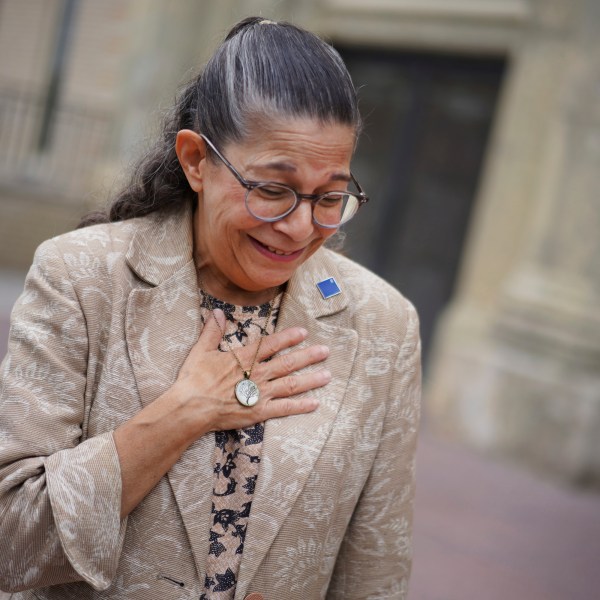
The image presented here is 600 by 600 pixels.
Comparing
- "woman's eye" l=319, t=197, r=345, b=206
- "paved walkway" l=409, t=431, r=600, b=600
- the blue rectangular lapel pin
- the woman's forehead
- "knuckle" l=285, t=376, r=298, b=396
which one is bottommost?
"paved walkway" l=409, t=431, r=600, b=600

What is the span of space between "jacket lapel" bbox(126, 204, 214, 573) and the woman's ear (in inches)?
5.5

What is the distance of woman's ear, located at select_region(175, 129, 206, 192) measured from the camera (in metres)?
2.03

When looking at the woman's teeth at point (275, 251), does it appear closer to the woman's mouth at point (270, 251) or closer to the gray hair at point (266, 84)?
the woman's mouth at point (270, 251)

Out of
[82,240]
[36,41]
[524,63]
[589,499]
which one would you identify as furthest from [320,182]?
[36,41]

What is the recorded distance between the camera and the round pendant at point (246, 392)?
2.01 m

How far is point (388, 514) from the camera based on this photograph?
2176mm

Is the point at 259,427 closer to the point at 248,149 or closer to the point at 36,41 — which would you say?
the point at 248,149

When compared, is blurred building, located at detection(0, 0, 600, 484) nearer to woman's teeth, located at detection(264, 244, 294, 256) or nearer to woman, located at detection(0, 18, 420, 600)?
woman, located at detection(0, 18, 420, 600)

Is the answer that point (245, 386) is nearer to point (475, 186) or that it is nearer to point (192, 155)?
point (192, 155)

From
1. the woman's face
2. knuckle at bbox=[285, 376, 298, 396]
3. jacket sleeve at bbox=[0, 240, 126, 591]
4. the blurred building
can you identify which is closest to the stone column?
the blurred building

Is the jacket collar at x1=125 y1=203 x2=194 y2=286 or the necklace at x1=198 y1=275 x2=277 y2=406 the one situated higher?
the jacket collar at x1=125 y1=203 x2=194 y2=286

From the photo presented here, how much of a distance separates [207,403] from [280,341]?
0.24m

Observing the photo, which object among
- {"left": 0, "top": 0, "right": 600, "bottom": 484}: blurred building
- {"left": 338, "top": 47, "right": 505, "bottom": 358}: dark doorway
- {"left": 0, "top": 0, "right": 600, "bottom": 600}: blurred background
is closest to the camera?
{"left": 0, "top": 0, "right": 600, "bottom": 600}: blurred background

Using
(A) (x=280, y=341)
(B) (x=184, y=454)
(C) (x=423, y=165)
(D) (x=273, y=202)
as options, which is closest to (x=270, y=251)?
(D) (x=273, y=202)
